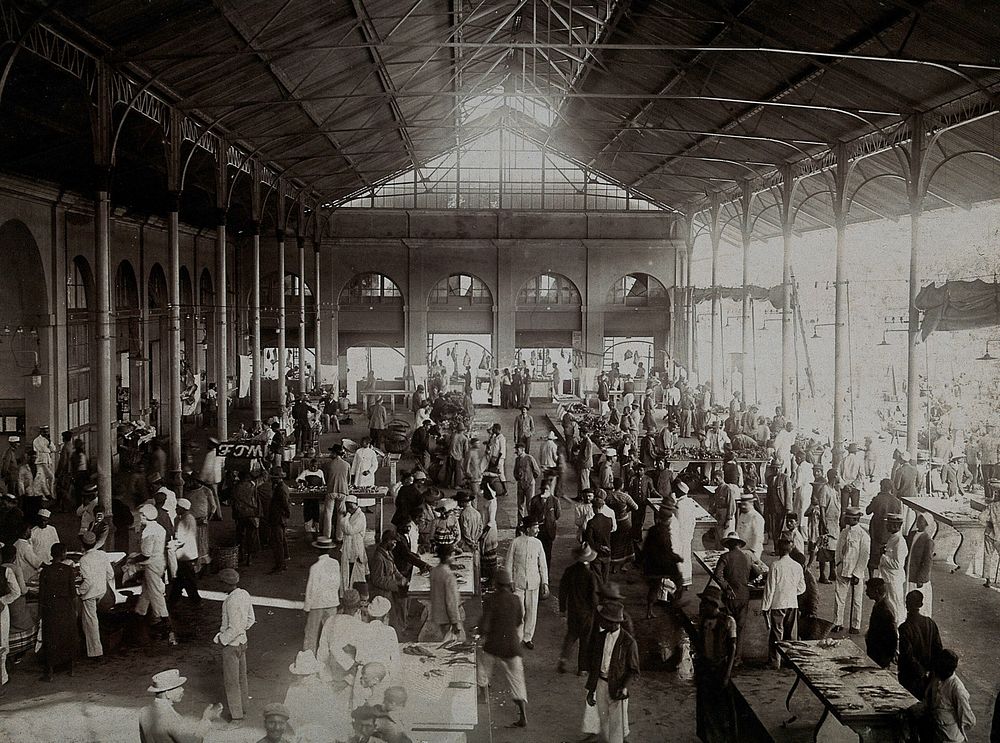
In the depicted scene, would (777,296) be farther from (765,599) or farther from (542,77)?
(765,599)

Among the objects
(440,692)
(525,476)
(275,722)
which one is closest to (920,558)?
(440,692)

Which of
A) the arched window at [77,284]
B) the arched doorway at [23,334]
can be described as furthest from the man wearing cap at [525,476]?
the arched window at [77,284]

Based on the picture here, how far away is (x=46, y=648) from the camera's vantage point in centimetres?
839

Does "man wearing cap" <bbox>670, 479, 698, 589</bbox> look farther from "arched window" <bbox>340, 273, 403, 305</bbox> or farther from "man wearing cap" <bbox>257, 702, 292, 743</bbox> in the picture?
"arched window" <bbox>340, 273, 403, 305</bbox>

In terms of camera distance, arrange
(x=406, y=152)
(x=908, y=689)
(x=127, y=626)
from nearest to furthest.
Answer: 1. (x=908, y=689)
2. (x=127, y=626)
3. (x=406, y=152)

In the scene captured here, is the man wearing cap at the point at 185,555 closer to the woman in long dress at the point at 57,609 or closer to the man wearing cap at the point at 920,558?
→ the woman in long dress at the point at 57,609

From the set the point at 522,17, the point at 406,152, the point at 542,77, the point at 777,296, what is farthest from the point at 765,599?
the point at 406,152

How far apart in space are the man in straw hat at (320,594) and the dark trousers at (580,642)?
229 centimetres

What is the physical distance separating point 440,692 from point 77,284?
16156 mm

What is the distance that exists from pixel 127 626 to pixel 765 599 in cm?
665

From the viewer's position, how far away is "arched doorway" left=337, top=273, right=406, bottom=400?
1282 inches

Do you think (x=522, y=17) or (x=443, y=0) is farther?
(x=522, y=17)

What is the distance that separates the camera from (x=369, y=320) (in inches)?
1284

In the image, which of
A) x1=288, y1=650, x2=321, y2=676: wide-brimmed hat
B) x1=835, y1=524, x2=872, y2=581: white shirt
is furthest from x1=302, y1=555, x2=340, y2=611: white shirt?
x1=835, y1=524, x2=872, y2=581: white shirt
